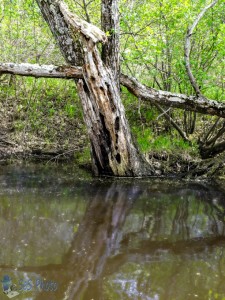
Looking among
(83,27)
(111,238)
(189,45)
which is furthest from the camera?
(189,45)

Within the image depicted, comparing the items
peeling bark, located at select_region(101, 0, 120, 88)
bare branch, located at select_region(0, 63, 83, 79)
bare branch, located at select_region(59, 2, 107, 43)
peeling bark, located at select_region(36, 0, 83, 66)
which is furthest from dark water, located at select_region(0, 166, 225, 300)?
bare branch, located at select_region(59, 2, 107, 43)

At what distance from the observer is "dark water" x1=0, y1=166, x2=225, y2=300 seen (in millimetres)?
3656

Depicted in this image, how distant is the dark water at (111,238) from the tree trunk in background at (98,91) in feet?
1.80

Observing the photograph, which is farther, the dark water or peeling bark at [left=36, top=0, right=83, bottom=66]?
peeling bark at [left=36, top=0, right=83, bottom=66]

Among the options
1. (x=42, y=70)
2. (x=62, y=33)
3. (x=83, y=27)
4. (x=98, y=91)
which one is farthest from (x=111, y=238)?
(x=62, y=33)

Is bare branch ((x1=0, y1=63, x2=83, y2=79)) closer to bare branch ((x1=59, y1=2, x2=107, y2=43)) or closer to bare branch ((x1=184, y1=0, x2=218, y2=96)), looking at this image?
bare branch ((x1=59, y1=2, x2=107, y2=43))

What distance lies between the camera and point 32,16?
8719 mm

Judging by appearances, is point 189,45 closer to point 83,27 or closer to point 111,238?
point 83,27

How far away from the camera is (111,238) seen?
482 cm

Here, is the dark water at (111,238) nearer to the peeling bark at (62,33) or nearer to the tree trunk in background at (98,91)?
the tree trunk in background at (98,91)

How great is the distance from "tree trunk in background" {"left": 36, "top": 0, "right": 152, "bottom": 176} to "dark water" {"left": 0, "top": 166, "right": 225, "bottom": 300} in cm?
55

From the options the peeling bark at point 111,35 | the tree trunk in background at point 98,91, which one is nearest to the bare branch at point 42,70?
the tree trunk in background at point 98,91

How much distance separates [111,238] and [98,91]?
3.39 m

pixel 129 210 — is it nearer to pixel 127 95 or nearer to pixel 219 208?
pixel 219 208
